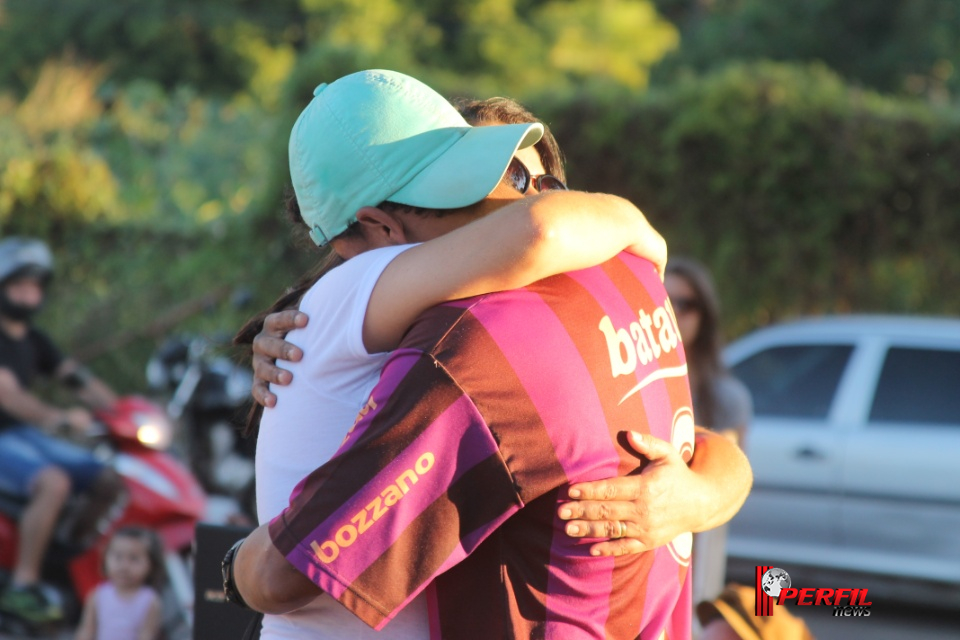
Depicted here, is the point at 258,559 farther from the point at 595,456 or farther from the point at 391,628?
the point at 595,456

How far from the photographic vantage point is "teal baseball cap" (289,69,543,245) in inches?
61.1

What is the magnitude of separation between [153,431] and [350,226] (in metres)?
4.47

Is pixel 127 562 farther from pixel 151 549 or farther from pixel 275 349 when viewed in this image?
pixel 275 349

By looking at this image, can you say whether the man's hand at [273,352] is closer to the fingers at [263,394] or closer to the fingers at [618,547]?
the fingers at [263,394]

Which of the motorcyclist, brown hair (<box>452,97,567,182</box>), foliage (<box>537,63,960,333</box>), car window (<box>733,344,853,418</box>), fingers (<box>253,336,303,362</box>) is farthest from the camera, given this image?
foliage (<box>537,63,960,333</box>)

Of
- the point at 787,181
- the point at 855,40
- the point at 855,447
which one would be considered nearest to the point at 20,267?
the point at 855,447

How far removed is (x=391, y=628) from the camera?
1.50 meters

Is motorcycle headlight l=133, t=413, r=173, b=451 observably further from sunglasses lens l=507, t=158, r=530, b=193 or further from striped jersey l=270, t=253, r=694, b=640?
striped jersey l=270, t=253, r=694, b=640

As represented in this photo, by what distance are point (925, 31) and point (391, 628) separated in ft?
73.6

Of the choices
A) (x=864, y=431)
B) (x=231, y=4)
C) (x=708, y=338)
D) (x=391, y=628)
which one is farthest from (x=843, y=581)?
(x=231, y=4)

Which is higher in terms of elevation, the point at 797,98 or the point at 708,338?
the point at 797,98

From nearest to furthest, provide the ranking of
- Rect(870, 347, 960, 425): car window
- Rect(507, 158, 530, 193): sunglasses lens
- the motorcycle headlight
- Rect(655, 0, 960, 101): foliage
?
Rect(507, 158, 530, 193): sunglasses lens
the motorcycle headlight
Rect(870, 347, 960, 425): car window
Rect(655, 0, 960, 101): foliage

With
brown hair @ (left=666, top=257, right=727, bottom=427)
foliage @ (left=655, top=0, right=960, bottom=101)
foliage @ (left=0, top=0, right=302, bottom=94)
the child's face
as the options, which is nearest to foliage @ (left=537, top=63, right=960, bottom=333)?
brown hair @ (left=666, top=257, right=727, bottom=427)

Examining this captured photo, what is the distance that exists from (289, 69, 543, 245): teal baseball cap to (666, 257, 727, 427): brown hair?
2868 mm
